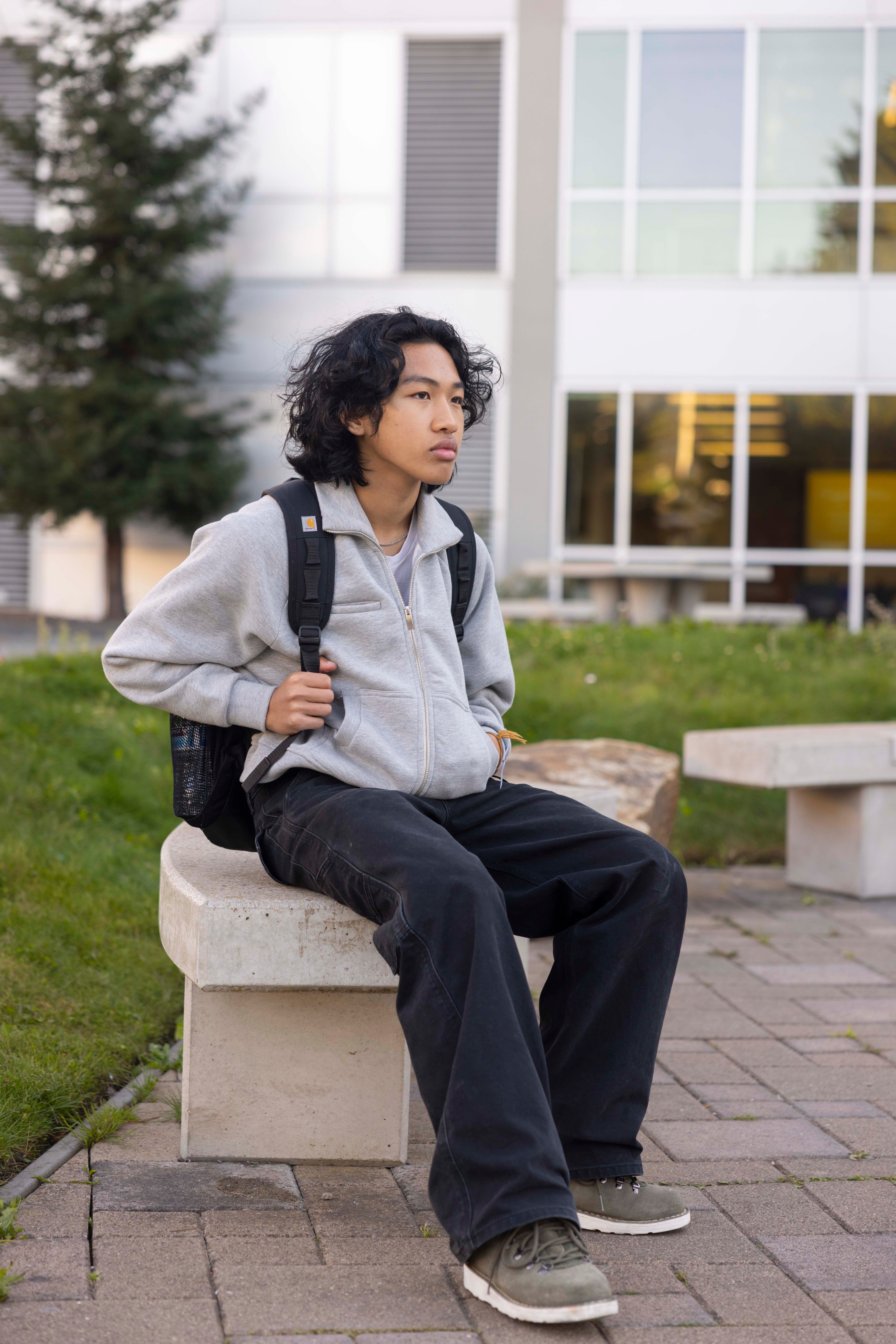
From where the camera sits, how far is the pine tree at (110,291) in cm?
1367

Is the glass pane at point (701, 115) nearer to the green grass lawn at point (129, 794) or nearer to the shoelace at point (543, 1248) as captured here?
the green grass lawn at point (129, 794)

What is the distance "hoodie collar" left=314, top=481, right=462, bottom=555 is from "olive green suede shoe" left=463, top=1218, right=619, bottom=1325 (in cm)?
138

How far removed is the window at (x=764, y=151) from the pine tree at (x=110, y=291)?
4.49 meters

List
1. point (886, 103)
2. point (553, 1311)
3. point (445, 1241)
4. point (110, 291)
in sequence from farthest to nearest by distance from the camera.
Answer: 1. point (886, 103)
2. point (110, 291)
3. point (445, 1241)
4. point (553, 1311)

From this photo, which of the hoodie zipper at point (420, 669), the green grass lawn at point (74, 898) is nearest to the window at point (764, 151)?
the green grass lawn at point (74, 898)

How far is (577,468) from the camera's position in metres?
15.0

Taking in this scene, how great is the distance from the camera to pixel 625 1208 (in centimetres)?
250

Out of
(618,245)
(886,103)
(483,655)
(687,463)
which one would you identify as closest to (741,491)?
(687,463)

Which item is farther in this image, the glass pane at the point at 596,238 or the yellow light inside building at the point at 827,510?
the glass pane at the point at 596,238

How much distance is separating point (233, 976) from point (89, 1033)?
3.38ft

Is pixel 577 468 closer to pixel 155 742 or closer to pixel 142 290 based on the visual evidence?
pixel 142 290

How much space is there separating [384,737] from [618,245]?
43.0ft

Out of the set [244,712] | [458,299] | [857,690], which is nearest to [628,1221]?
[244,712]

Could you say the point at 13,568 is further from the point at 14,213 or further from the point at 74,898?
the point at 74,898
